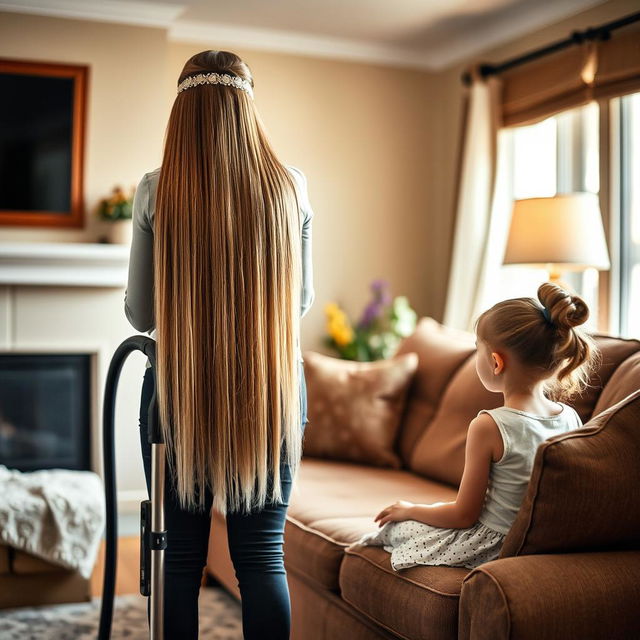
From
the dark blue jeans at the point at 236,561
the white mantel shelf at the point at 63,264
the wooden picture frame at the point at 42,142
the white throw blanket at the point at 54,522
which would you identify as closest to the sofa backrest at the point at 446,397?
the dark blue jeans at the point at 236,561

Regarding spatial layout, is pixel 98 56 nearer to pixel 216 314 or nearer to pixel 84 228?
pixel 84 228

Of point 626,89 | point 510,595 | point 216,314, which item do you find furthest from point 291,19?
point 510,595

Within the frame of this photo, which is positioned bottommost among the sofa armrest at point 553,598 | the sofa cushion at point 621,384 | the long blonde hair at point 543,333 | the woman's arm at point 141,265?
the sofa armrest at point 553,598

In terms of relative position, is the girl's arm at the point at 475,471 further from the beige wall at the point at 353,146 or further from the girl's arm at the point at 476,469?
the beige wall at the point at 353,146

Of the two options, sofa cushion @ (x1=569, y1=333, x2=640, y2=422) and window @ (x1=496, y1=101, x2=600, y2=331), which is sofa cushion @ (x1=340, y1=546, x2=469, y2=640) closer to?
sofa cushion @ (x1=569, y1=333, x2=640, y2=422)

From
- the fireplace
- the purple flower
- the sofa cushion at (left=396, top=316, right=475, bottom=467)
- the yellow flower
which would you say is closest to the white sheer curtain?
the purple flower

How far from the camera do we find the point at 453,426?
285 cm

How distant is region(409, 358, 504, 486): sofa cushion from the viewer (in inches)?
108

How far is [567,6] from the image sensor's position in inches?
153

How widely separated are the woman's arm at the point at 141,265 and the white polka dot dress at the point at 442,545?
2.48ft

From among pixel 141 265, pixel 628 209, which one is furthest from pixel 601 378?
pixel 628 209

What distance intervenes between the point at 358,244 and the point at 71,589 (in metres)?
2.60

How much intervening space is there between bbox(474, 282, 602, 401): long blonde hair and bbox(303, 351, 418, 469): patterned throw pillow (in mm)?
1425

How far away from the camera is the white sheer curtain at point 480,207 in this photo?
4223 mm
